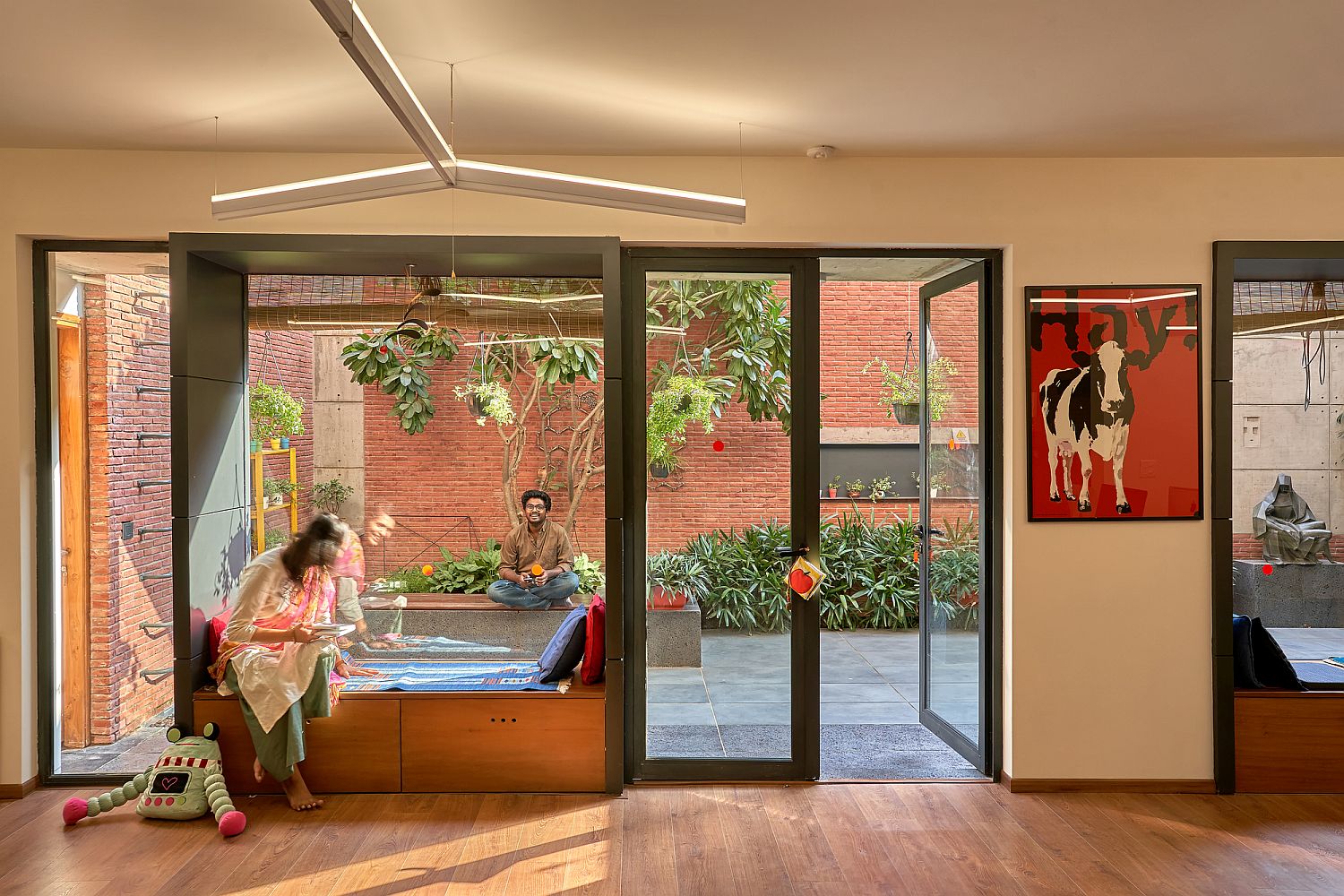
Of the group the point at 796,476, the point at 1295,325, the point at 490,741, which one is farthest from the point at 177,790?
the point at 1295,325

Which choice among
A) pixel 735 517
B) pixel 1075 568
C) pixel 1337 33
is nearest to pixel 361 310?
pixel 735 517

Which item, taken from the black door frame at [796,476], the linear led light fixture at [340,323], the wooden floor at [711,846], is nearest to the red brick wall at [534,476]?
the black door frame at [796,476]

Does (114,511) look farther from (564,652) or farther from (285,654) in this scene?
(564,652)

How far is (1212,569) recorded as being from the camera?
4.35 metres

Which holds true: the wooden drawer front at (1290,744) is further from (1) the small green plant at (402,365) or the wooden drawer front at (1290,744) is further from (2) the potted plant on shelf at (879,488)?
(2) the potted plant on shelf at (879,488)

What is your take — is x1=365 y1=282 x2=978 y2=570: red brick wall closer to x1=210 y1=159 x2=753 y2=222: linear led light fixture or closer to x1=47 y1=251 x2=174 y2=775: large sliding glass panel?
x1=210 y1=159 x2=753 y2=222: linear led light fixture

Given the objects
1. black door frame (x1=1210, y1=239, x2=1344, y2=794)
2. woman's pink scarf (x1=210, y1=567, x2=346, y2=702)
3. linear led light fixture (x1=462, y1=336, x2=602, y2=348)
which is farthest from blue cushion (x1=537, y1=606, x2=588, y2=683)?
black door frame (x1=1210, y1=239, x2=1344, y2=794)

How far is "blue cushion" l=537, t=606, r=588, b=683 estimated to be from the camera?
434 centimetres

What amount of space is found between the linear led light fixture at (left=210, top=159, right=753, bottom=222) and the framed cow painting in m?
1.68

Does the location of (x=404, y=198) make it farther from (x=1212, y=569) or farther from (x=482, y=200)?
(x=1212, y=569)

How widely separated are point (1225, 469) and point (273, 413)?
4.55 metres

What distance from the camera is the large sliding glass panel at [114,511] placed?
4414 mm

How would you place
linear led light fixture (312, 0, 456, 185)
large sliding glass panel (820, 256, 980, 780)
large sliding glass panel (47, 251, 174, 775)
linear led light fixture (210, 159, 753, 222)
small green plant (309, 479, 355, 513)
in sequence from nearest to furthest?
1. linear led light fixture (312, 0, 456, 185)
2. linear led light fixture (210, 159, 753, 222)
3. large sliding glass panel (47, 251, 174, 775)
4. small green plant (309, 479, 355, 513)
5. large sliding glass panel (820, 256, 980, 780)

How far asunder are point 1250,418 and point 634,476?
293 centimetres
